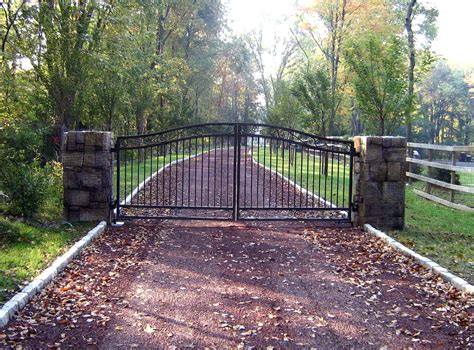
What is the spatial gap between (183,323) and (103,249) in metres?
3.03

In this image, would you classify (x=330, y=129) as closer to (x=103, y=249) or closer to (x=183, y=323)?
(x=103, y=249)

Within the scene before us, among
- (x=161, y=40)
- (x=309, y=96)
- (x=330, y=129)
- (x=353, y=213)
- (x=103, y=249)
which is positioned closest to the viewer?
(x=103, y=249)

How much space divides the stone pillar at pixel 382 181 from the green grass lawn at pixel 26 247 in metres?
4.61

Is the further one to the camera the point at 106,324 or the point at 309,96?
the point at 309,96

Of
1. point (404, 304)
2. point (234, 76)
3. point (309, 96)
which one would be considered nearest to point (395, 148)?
point (404, 304)

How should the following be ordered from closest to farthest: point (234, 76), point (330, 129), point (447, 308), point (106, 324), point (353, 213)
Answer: point (106, 324), point (447, 308), point (353, 213), point (330, 129), point (234, 76)

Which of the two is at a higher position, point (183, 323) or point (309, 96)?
point (309, 96)

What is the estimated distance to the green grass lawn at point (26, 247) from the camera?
17.8 ft

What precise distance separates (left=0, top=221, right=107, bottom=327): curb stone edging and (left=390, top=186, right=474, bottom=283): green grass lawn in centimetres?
461

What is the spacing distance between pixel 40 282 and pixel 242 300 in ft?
6.81

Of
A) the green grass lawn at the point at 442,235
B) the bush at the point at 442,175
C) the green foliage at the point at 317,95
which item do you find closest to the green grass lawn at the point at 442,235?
the green grass lawn at the point at 442,235

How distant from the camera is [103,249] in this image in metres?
7.18

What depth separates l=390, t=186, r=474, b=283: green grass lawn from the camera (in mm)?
6617

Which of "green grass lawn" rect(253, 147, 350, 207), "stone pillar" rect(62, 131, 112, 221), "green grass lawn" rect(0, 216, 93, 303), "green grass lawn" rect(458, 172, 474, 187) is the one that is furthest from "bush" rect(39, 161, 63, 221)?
"green grass lawn" rect(458, 172, 474, 187)
